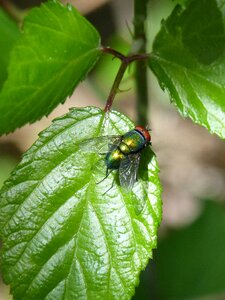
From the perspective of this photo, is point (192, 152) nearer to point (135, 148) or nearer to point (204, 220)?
point (204, 220)

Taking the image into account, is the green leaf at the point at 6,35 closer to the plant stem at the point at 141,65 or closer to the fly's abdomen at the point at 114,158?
the plant stem at the point at 141,65

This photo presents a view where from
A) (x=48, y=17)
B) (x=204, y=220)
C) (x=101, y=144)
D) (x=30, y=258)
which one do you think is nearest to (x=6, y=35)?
(x=48, y=17)

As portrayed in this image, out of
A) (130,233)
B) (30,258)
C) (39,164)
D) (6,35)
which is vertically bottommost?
(30,258)

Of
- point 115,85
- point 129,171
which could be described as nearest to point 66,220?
point 129,171

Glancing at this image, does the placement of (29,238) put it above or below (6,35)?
below

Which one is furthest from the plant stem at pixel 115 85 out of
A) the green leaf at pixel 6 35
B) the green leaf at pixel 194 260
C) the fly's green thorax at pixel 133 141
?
the green leaf at pixel 194 260
